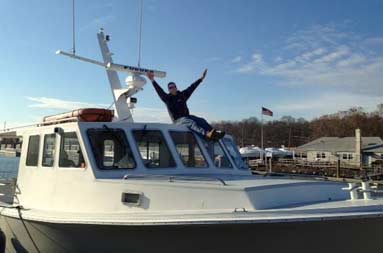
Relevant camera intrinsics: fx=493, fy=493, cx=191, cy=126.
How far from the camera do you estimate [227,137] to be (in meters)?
9.20

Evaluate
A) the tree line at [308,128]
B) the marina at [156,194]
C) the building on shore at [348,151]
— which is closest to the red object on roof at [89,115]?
the marina at [156,194]

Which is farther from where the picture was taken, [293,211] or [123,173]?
[123,173]

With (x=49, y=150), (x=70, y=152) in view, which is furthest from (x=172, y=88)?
(x=49, y=150)

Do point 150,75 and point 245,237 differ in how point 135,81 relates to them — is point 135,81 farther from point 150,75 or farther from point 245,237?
point 245,237

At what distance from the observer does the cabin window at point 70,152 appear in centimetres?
793

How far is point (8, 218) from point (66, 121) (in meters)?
2.45

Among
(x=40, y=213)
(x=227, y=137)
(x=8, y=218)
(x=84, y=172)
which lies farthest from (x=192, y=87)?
(x=8, y=218)

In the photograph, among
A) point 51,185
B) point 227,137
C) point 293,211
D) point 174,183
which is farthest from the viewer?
point 227,137

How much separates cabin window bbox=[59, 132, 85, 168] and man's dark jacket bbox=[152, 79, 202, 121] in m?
1.87

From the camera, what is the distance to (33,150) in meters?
9.20

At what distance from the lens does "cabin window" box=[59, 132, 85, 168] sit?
7930 millimetres

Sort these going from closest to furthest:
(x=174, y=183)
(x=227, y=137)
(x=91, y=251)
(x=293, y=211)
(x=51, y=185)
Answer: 1. (x=293, y=211)
2. (x=174, y=183)
3. (x=91, y=251)
4. (x=51, y=185)
5. (x=227, y=137)

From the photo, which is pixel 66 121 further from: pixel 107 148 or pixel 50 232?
pixel 50 232

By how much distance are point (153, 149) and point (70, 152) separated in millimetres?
1400
